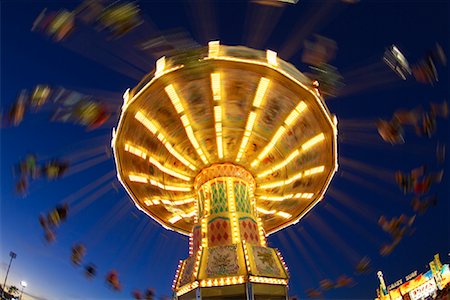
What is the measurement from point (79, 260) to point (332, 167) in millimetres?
12049

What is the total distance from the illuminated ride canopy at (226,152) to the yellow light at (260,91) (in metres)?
0.03

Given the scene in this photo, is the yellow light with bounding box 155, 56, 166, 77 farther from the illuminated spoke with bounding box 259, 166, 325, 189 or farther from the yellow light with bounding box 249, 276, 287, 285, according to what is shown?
the illuminated spoke with bounding box 259, 166, 325, 189

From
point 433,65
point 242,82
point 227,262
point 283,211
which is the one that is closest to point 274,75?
point 242,82

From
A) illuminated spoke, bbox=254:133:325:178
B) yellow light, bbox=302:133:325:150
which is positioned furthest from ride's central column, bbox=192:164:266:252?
yellow light, bbox=302:133:325:150

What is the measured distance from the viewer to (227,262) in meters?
12.8

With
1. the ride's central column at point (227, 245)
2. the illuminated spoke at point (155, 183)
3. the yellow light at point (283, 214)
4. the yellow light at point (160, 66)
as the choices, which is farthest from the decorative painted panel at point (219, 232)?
the yellow light at point (160, 66)

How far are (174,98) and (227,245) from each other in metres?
5.52

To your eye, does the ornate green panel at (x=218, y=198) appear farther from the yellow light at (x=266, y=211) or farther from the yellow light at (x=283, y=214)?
the yellow light at (x=283, y=214)

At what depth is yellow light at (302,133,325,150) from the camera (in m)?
14.2

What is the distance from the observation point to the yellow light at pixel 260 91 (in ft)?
40.9

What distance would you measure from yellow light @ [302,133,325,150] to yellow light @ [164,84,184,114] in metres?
5.08

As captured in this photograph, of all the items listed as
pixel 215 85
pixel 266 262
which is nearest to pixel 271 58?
pixel 215 85

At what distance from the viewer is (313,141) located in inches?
574

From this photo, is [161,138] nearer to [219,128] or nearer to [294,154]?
[219,128]
